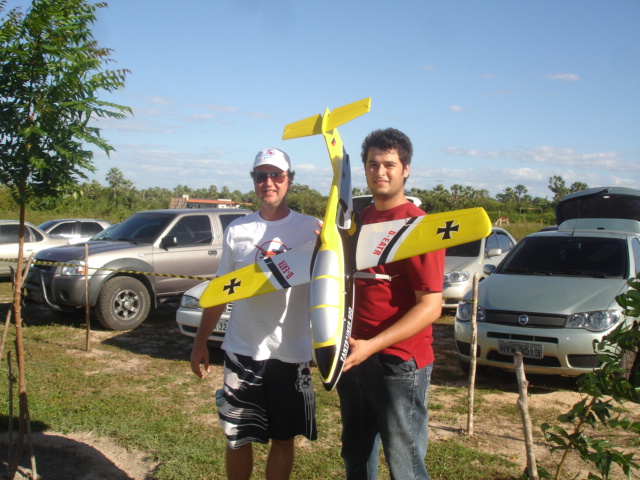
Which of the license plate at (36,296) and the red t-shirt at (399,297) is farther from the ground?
the red t-shirt at (399,297)

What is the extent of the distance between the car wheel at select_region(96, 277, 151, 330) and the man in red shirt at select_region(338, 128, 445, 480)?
6.40m

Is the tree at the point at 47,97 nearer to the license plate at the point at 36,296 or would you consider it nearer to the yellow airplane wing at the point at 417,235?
the yellow airplane wing at the point at 417,235

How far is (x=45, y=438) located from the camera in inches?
166

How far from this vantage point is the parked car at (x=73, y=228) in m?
15.5

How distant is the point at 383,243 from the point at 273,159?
92 centimetres

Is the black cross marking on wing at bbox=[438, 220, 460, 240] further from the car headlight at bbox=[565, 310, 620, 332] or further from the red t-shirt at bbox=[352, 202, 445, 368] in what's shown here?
the car headlight at bbox=[565, 310, 620, 332]

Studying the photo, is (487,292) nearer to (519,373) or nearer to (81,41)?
(519,373)

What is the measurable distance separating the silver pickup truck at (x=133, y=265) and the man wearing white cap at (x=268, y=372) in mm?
4812

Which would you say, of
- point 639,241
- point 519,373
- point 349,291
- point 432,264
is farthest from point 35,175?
point 639,241

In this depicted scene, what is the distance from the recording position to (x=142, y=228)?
9.31 metres

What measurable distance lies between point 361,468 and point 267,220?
1.46 metres

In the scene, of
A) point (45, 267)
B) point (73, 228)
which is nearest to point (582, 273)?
point (45, 267)

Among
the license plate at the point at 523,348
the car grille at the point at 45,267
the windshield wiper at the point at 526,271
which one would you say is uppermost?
the windshield wiper at the point at 526,271

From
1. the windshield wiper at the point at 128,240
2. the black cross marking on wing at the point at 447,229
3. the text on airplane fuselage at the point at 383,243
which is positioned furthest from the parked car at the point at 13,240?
the black cross marking on wing at the point at 447,229
